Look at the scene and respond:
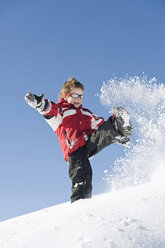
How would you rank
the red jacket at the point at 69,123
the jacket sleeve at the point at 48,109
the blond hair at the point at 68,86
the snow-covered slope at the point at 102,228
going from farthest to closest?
the blond hair at the point at 68,86, the red jacket at the point at 69,123, the jacket sleeve at the point at 48,109, the snow-covered slope at the point at 102,228

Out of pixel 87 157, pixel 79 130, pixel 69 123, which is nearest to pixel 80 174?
pixel 87 157

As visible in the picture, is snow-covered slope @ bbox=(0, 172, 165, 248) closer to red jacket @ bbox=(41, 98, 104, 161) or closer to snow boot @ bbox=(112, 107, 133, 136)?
snow boot @ bbox=(112, 107, 133, 136)

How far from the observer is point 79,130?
3.76 metres

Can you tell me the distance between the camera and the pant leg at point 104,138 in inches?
134

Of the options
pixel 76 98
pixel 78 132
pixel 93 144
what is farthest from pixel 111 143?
pixel 76 98

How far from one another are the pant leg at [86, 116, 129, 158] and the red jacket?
13cm

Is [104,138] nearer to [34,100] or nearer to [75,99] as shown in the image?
[75,99]

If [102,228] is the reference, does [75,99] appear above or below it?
above

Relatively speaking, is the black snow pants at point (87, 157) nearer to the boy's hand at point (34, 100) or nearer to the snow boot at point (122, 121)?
the snow boot at point (122, 121)

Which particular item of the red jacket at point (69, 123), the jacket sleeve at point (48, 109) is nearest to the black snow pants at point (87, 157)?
the red jacket at point (69, 123)

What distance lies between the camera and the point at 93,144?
3631 millimetres

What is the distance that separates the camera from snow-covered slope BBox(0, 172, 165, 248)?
4.05 feet

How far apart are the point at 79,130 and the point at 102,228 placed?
8.03ft

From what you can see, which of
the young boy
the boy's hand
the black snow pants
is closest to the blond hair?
the young boy
